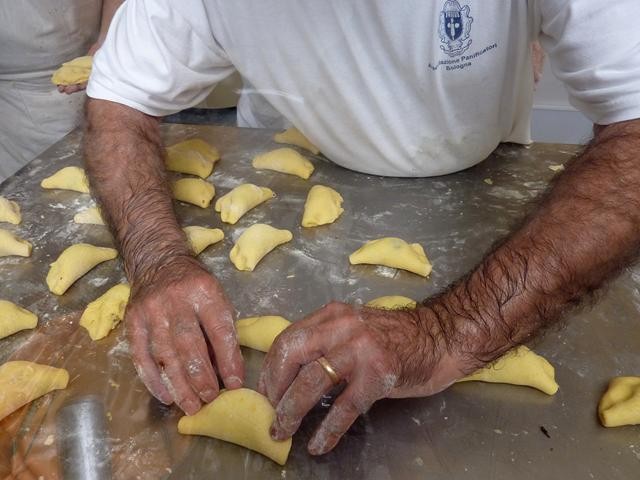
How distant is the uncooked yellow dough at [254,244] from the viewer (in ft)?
4.17

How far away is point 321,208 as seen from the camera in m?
1.39

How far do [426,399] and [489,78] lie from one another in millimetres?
720

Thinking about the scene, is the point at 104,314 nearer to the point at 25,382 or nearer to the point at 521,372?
the point at 25,382

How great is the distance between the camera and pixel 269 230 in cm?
132


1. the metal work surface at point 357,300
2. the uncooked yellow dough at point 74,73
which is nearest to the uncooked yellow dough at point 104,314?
the metal work surface at point 357,300

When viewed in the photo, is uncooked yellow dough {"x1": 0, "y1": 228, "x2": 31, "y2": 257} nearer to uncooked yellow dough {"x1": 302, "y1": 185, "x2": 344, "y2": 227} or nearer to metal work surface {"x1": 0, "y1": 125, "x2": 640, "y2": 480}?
metal work surface {"x1": 0, "y1": 125, "x2": 640, "y2": 480}

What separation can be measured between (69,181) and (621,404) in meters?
1.37

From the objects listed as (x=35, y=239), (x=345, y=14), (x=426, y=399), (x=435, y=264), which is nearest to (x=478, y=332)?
(x=426, y=399)

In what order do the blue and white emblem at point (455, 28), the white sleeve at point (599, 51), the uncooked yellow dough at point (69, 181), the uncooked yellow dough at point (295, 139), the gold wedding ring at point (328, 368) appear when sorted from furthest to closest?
the uncooked yellow dough at point (295, 139)
the uncooked yellow dough at point (69, 181)
the blue and white emblem at point (455, 28)
the white sleeve at point (599, 51)
the gold wedding ring at point (328, 368)

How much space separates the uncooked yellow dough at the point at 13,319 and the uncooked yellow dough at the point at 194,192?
1.58 feet

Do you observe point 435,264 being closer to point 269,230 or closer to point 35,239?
point 269,230

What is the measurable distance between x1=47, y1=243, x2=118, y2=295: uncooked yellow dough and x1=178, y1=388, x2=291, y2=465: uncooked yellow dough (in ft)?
1.55

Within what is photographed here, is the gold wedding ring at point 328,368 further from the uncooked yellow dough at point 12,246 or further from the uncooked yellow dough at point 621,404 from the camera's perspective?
the uncooked yellow dough at point 12,246

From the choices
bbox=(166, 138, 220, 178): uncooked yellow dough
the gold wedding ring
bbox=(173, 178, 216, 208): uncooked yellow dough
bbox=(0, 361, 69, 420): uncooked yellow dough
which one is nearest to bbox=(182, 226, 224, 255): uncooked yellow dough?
bbox=(173, 178, 216, 208): uncooked yellow dough
